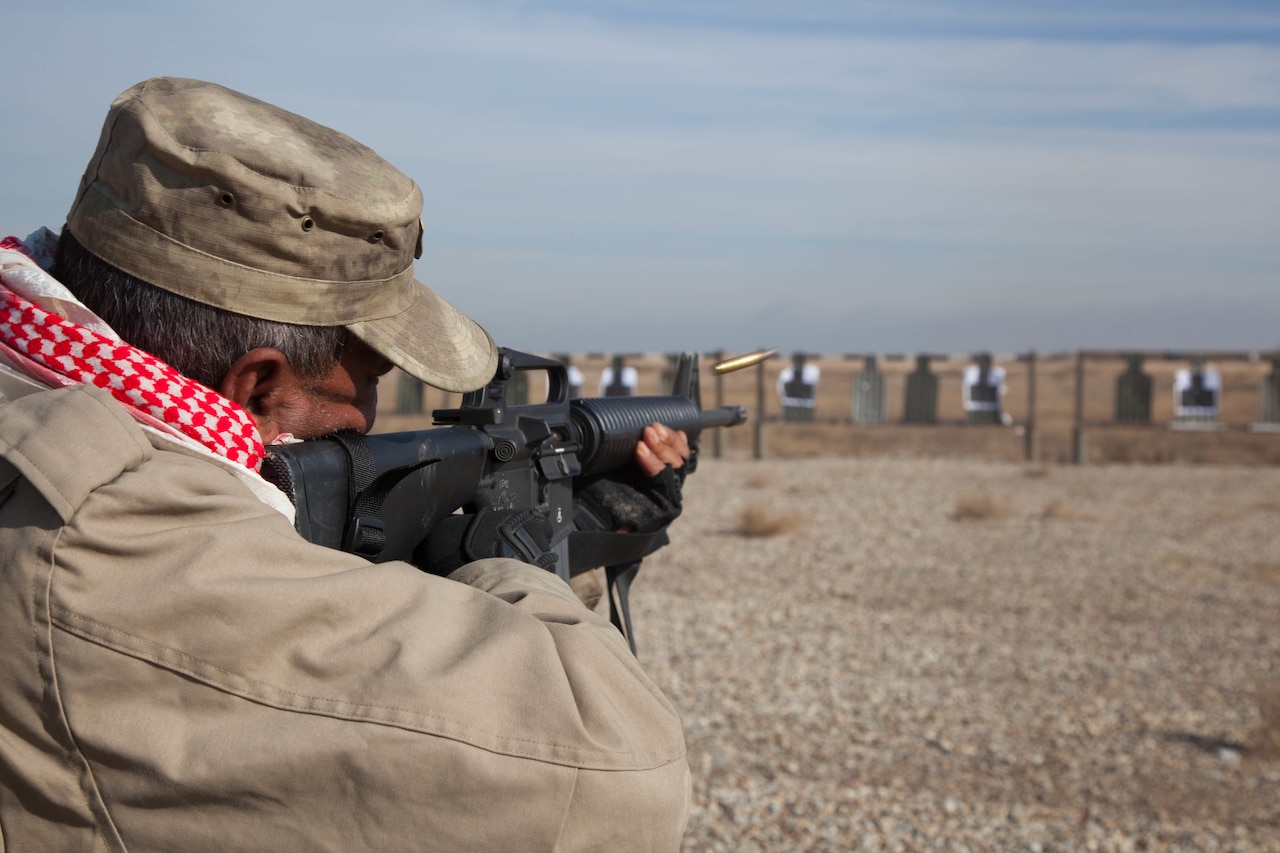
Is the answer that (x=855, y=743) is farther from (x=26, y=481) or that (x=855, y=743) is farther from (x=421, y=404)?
(x=421, y=404)

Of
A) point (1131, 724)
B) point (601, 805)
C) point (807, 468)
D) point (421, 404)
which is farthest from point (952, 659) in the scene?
point (421, 404)

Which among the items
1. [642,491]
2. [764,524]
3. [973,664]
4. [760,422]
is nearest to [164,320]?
[642,491]

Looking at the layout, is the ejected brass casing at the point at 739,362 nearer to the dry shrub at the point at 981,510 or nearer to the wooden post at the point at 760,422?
the dry shrub at the point at 981,510

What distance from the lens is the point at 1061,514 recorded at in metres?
12.5

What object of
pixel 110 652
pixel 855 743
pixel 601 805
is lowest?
Answer: pixel 855 743

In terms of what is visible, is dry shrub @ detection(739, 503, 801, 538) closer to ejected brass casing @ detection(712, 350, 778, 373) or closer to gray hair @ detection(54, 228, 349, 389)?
ejected brass casing @ detection(712, 350, 778, 373)

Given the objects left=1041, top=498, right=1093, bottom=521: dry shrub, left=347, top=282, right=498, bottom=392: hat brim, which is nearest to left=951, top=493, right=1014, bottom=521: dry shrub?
left=1041, top=498, right=1093, bottom=521: dry shrub

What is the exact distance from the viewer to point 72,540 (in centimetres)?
102

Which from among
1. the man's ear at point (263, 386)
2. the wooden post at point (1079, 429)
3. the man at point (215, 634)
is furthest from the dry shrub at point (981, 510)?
the man at point (215, 634)

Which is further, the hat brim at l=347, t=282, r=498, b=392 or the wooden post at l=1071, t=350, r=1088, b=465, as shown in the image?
the wooden post at l=1071, t=350, r=1088, b=465

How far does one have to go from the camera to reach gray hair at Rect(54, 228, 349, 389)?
1.34 meters

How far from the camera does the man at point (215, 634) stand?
103 centimetres

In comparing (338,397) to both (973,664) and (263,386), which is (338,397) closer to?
(263,386)

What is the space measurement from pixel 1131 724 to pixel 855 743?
1518mm
